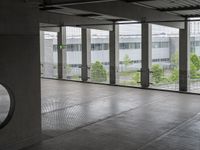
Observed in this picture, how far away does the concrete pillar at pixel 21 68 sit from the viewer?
32.6 ft

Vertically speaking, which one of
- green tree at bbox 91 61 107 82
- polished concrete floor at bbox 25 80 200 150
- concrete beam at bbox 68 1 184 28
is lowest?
polished concrete floor at bbox 25 80 200 150

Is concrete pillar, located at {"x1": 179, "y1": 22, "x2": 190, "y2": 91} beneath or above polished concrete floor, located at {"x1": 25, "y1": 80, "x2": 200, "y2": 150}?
above

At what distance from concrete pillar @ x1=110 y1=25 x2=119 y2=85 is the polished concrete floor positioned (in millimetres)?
3377

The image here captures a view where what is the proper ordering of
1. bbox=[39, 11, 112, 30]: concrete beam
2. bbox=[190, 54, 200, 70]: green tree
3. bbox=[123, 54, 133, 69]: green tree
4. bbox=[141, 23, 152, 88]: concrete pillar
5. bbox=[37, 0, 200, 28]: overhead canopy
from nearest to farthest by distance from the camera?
bbox=[37, 0, 200, 28]: overhead canopy
bbox=[39, 11, 112, 30]: concrete beam
bbox=[141, 23, 152, 88]: concrete pillar
bbox=[190, 54, 200, 70]: green tree
bbox=[123, 54, 133, 69]: green tree

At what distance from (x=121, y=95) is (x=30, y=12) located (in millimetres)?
10062

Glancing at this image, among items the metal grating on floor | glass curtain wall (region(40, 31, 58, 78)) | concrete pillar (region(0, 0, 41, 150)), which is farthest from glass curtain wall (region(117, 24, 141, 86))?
concrete pillar (region(0, 0, 41, 150))

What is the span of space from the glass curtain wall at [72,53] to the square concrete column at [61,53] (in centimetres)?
16

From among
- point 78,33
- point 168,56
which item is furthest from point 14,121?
point 168,56

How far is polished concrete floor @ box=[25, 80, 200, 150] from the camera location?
10.8 meters

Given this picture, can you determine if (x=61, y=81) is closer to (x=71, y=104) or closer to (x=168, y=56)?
(x=71, y=104)

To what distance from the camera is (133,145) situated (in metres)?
10.6

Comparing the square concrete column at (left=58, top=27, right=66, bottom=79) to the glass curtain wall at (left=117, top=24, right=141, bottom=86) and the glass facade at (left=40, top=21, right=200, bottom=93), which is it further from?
the glass curtain wall at (left=117, top=24, right=141, bottom=86)

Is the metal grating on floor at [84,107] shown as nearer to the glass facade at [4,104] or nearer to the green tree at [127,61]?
the glass facade at [4,104]

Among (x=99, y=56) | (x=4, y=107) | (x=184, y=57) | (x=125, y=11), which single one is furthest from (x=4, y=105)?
(x=99, y=56)
